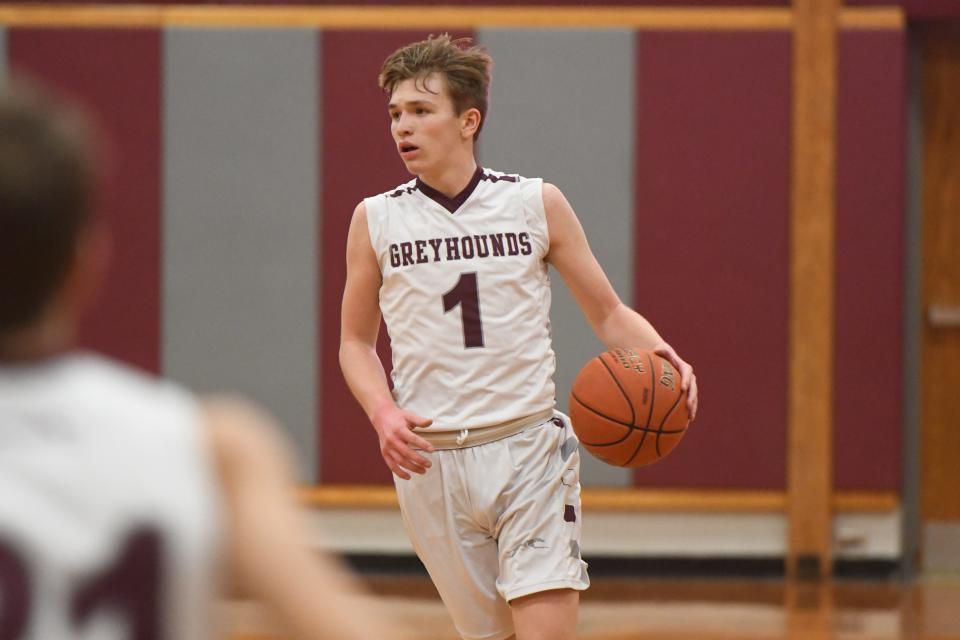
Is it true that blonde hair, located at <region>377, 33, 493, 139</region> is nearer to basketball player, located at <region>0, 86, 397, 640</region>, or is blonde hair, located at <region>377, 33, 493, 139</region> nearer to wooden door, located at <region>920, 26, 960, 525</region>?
basketball player, located at <region>0, 86, 397, 640</region>

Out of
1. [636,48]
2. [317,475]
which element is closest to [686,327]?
[636,48]

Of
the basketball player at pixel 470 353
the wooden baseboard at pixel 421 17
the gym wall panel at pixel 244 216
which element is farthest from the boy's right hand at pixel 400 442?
the wooden baseboard at pixel 421 17

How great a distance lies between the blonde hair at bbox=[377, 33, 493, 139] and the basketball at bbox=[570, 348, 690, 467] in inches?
29.7

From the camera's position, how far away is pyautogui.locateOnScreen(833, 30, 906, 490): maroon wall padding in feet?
22.1

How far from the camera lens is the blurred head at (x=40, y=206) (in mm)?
1020

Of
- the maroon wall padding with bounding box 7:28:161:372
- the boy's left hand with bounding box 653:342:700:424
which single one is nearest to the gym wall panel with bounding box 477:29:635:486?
the maroon wall padding with bounding box 7:28:161:372

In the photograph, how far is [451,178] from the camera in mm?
3818

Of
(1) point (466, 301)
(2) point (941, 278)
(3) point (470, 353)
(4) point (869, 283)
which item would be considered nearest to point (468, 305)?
(1) point (466, 301)

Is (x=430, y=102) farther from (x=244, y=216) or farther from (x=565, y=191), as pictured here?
(x=244, y=216)

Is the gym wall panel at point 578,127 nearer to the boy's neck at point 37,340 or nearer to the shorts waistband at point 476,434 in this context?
the shorts waistband at point 476,434

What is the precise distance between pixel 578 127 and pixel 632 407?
3344 millimetres

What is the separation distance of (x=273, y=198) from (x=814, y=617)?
10.2 ft

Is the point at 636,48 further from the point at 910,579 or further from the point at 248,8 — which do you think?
the point at 910,579

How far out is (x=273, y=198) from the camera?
6879mm
